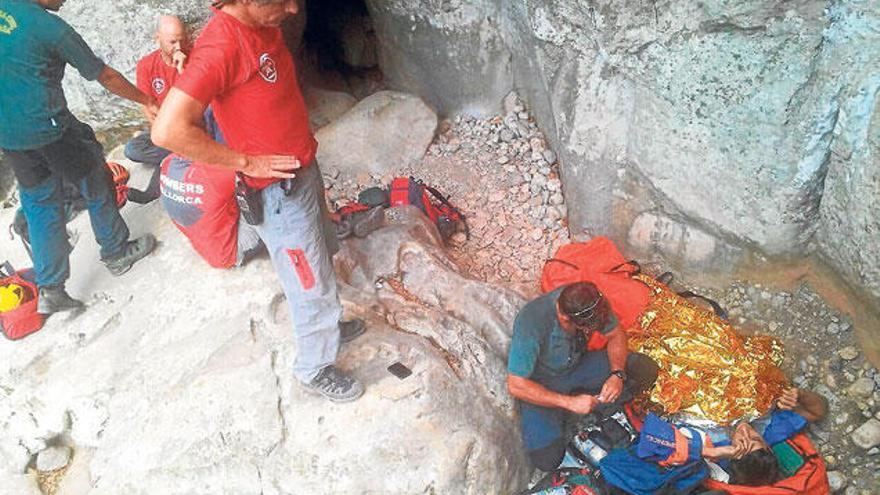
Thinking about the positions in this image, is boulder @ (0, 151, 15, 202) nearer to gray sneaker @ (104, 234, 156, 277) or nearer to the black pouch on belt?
gray sneaker @ (104, 234, 156, 277)

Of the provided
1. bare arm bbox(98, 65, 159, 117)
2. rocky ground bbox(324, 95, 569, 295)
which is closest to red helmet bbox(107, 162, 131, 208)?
bare arm bbox(98, 65, 159, 117)

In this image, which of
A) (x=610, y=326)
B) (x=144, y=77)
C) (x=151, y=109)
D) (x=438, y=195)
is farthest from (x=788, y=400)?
(x=144, y=77)

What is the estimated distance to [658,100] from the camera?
4.63 m

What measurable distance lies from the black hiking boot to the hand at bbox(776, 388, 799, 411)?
8.43ft

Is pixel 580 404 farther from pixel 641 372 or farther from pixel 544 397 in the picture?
pixel 641 372

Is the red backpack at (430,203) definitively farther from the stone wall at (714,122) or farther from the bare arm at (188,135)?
the bare arm at (188,135)

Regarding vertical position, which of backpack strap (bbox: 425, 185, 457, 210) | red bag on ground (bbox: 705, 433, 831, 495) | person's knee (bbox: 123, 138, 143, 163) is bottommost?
red bag on ground (bbox: 705, 433, 831, 495)

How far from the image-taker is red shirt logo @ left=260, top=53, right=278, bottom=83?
3012 mm

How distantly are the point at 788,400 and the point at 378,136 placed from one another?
377 cm

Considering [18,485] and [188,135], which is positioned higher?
[188,135]

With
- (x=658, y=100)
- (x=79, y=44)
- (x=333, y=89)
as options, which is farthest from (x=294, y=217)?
(x=333, y=89)

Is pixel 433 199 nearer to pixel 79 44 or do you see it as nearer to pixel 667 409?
pixel 667 409

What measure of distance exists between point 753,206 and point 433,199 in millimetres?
2478

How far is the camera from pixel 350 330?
416 centimetres
